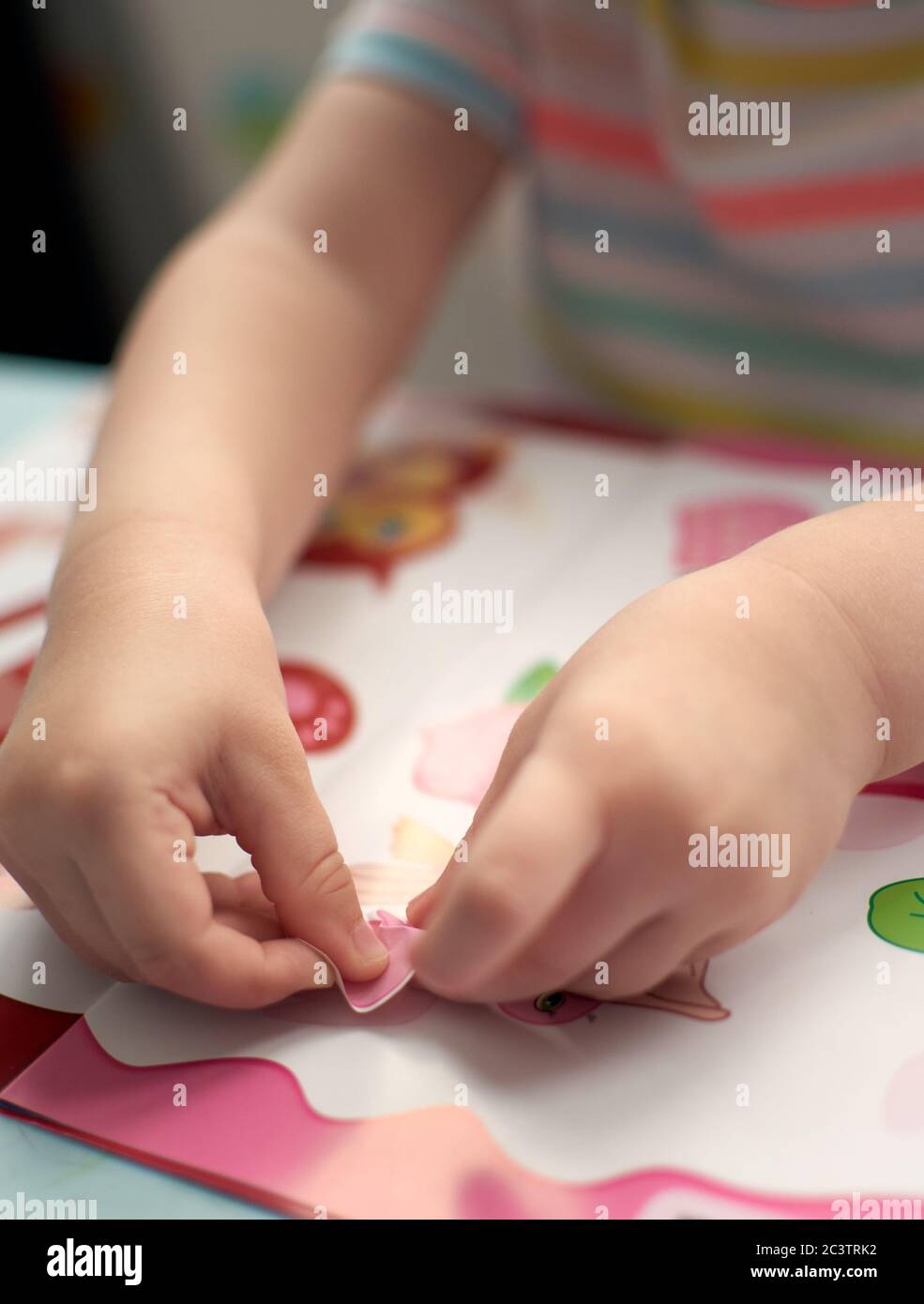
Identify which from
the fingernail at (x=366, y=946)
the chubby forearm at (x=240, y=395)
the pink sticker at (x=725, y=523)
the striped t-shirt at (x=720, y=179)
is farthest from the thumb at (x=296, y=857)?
the striped t-shirt at (x=720, y=179)

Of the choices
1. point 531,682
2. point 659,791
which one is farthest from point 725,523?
point 659,791

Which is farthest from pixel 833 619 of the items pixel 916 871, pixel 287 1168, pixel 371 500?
pixel 371 500

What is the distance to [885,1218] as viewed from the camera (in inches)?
11.1

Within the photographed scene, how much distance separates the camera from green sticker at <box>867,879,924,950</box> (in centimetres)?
34

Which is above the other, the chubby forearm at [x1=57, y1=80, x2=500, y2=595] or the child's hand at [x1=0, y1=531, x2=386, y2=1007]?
the chubby forearm at [x1=57, y1=80, x2=500, y2=595]

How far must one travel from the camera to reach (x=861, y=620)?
0.33 m

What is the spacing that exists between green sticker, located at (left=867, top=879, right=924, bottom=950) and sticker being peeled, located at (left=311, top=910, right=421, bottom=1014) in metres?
0.12

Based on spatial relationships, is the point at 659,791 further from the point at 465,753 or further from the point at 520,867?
the point at 465,753

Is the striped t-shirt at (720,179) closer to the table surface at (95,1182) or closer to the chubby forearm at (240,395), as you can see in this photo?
the chubby forearm at (240,395)

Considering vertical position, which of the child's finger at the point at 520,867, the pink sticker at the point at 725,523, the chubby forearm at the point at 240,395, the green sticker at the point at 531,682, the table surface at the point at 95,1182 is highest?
the chubby forearm at the point at 240,395

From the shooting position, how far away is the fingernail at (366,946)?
340 mm

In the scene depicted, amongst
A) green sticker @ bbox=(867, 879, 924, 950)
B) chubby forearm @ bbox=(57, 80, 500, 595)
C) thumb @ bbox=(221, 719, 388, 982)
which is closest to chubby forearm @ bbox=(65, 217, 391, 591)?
chubby forearm @ bbox=(57, 80, 500, 595)

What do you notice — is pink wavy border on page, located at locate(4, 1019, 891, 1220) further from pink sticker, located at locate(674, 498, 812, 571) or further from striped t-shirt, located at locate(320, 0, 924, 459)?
striped t-shirt, located at locate(320, 0, 924, 459)

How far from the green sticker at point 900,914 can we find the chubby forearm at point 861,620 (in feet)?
0.11
